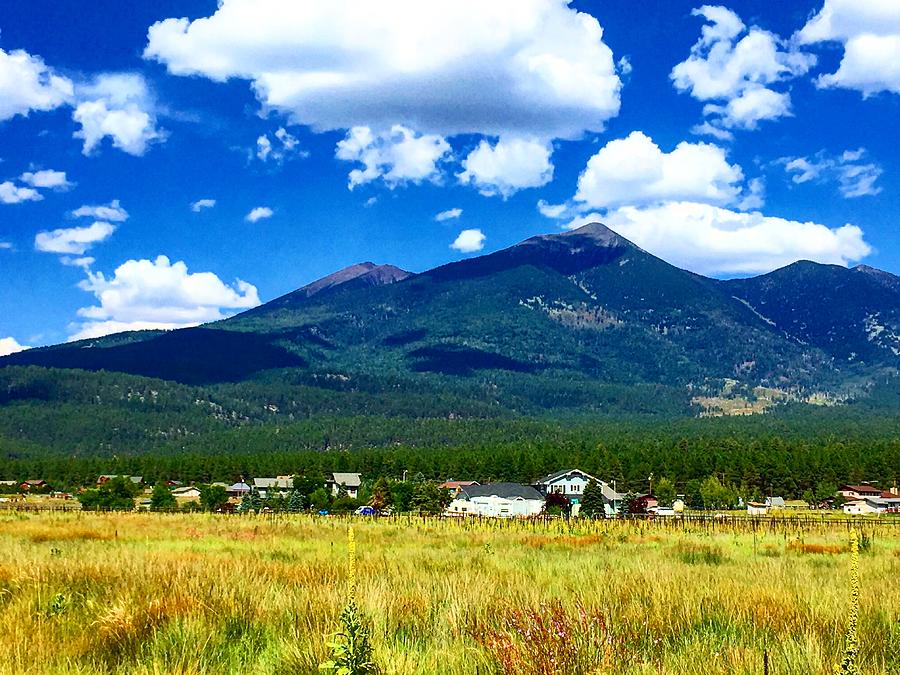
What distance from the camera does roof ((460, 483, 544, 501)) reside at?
308ft

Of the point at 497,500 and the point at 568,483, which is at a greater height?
the point at 568,483

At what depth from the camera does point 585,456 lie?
126 m

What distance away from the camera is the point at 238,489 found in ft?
420

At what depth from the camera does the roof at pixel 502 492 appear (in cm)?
9388

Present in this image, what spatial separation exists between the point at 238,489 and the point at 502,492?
5382 centimetres

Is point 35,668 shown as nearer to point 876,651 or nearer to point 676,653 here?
point 676,653

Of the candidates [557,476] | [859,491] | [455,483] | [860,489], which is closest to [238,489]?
[455,483]

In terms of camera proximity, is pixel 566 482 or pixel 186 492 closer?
pixel 566 482

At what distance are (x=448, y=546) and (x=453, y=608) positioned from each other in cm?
1408

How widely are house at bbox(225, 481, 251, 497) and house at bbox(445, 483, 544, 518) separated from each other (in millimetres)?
41310

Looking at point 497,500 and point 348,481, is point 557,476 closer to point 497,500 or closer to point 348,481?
point 497,500

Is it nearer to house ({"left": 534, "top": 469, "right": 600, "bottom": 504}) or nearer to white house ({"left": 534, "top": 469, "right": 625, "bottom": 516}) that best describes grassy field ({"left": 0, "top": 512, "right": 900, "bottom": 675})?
white house ({"left": 534, "top": 469, "right": 625, "bottom": 516})

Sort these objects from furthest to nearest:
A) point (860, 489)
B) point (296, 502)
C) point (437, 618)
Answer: point (860, 489) → point (296, 502) → point (437, 618)

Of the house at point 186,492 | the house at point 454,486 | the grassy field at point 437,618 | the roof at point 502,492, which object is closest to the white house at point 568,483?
the roof at point 502,492
